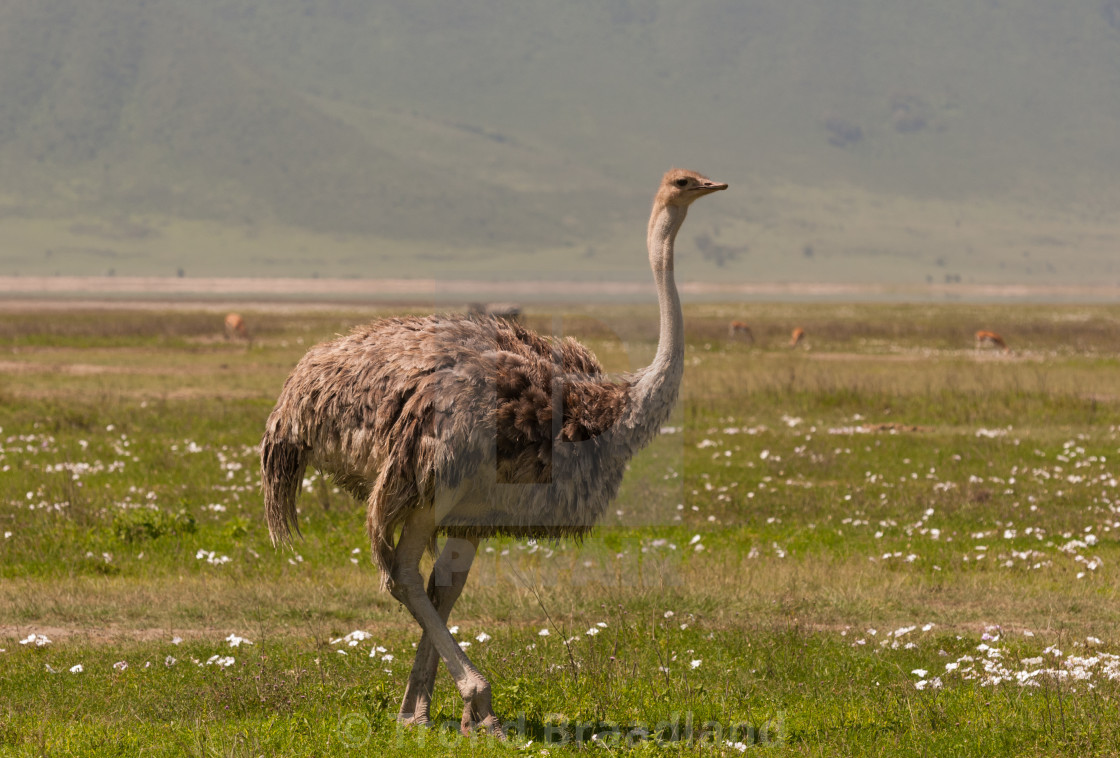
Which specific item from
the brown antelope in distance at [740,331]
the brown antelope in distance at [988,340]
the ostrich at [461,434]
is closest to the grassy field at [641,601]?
the ostrich at [461,434]

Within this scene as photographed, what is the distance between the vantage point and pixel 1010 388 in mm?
25906

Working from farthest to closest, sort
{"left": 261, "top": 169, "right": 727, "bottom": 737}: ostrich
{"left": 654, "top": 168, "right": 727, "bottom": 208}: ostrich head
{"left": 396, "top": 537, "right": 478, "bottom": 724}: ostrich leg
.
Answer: {"left": 654, "top": 168, "right": 727, "bottom": 208}: ostrich head < {"left": 396, "top": 537, "right": 478, "bottom": 724}: ostrich leg < {"left": 261, "top": 169, "right": 727, "bottom": 737}: ostrich

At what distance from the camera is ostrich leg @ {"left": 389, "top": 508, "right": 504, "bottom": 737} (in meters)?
6.73

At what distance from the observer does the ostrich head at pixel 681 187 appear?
732 centimetres

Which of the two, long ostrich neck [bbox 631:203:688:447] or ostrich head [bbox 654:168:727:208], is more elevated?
ostrich head [bbox 654:168:727:208]

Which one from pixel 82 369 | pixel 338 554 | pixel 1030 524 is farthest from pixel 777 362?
pixel 338 554

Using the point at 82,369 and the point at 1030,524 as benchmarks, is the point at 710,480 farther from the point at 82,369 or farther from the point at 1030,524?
the point at 82,369

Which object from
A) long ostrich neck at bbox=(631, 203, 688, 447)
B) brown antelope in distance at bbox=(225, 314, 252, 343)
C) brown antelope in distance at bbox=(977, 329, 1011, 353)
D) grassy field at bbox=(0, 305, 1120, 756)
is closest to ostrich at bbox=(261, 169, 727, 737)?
long ostrich neck at bbox=(631, 203, 688, 447)

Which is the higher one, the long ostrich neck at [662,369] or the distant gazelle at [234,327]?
the long ostrich neck at [662,369]

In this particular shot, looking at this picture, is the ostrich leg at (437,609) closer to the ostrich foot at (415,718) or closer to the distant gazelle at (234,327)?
the ostrich foot at (415,718)

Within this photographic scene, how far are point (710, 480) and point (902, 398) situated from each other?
9.20 m

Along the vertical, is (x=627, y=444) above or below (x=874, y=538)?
above

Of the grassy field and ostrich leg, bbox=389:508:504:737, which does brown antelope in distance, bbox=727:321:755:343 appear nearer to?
the grassy field

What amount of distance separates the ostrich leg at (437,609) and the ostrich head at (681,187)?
2.29 meters
